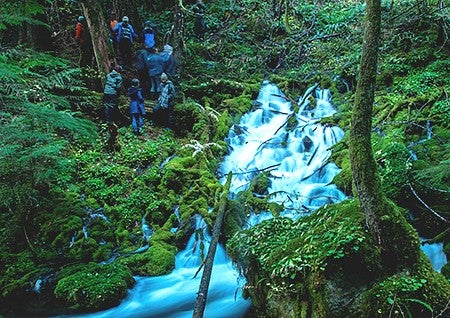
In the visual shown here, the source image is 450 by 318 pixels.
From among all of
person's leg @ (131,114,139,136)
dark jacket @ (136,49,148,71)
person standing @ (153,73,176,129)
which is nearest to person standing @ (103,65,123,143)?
person's leg @ (131,114,139,136)

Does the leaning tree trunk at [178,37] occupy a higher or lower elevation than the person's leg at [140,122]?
higher

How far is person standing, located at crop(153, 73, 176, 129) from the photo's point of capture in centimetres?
1169

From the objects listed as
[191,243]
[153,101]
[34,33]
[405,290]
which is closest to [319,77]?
[153,101]

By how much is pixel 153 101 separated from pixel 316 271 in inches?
388

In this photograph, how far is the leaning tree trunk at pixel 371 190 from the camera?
427 cm

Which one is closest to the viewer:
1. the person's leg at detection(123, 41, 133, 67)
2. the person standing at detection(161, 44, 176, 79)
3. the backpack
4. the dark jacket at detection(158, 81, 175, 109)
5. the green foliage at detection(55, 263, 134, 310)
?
the green foliage at detection(55, 263, 134, 310)

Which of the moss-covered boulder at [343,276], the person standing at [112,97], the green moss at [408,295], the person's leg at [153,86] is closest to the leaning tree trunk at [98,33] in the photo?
the person standing at [112,97]

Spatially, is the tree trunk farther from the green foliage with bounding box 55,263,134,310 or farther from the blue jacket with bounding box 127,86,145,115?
the blue jacket with bounding box 127,86,145,115

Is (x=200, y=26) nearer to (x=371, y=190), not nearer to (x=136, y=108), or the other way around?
(x=136, y=108)

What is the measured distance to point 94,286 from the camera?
20.9 ft

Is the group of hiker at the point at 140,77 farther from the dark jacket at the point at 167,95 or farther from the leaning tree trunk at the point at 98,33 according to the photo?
the leaning tree trunk at the point at 98,33

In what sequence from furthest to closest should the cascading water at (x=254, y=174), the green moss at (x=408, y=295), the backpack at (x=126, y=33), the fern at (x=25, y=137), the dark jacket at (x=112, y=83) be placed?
the backpack at (x=126, y=33)
the dark jacket at (x=112, y=83)
the fern at (x=25, y=137)
the cascading water at (x=254, y=174)
the green moss at (x=408, y=295)

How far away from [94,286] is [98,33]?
8.16m

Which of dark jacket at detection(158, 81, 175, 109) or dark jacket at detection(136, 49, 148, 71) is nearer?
dark jacket at detection(158, 81, 175, 109)
